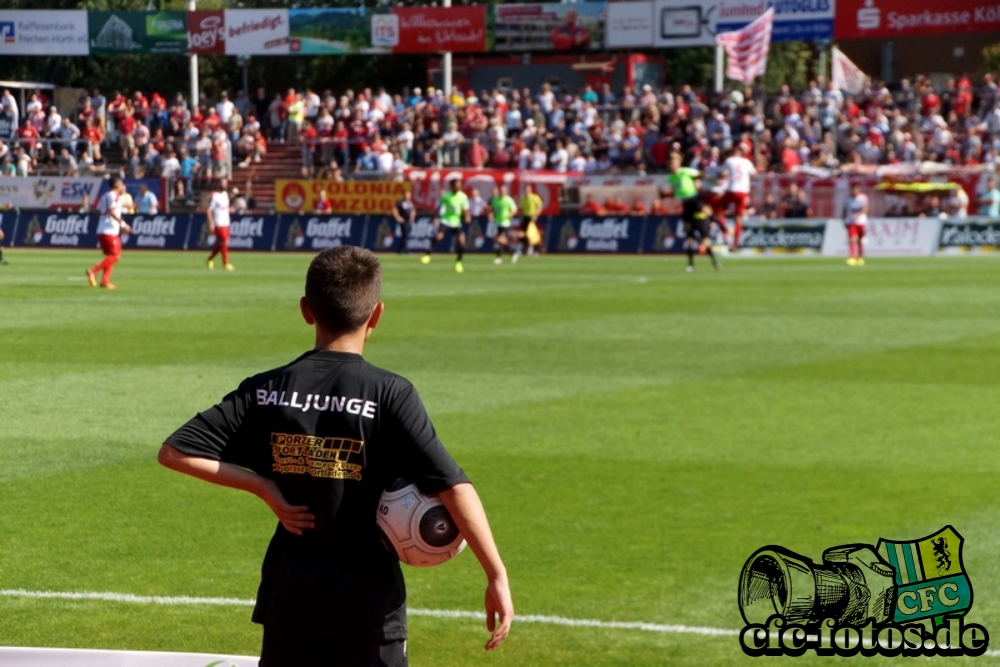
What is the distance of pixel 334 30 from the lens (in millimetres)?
61188

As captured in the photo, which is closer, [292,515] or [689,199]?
[292,515]

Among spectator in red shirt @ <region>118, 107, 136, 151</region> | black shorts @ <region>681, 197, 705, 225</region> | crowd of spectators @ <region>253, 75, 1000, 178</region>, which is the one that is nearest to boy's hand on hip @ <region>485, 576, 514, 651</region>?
black shorts @ <region>681, 197, 705, 225</region>

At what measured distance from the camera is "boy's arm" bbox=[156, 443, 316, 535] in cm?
423

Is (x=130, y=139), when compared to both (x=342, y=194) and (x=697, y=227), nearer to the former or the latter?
(x=342, y=194)

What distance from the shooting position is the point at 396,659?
14.0 feet

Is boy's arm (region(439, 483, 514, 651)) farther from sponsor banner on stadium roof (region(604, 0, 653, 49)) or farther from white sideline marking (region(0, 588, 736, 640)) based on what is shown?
sponsor banner on stadium roof (region(604, 0, 653, 49))

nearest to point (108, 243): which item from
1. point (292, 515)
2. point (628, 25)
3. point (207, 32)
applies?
point (292, 515)

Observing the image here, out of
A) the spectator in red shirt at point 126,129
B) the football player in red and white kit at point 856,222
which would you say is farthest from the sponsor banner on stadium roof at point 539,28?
the football player in red and white kit at point 856,222

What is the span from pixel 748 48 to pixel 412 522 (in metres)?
44.8

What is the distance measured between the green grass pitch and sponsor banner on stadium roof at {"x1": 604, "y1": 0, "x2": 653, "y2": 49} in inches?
1297

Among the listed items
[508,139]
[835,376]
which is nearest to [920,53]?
[508,139]

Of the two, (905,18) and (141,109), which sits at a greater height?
(905,18)

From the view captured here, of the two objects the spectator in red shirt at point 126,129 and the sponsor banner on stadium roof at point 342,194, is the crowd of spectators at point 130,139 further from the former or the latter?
the sponsor banner on stadium roof at point 342,194

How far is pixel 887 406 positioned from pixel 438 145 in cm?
3756
